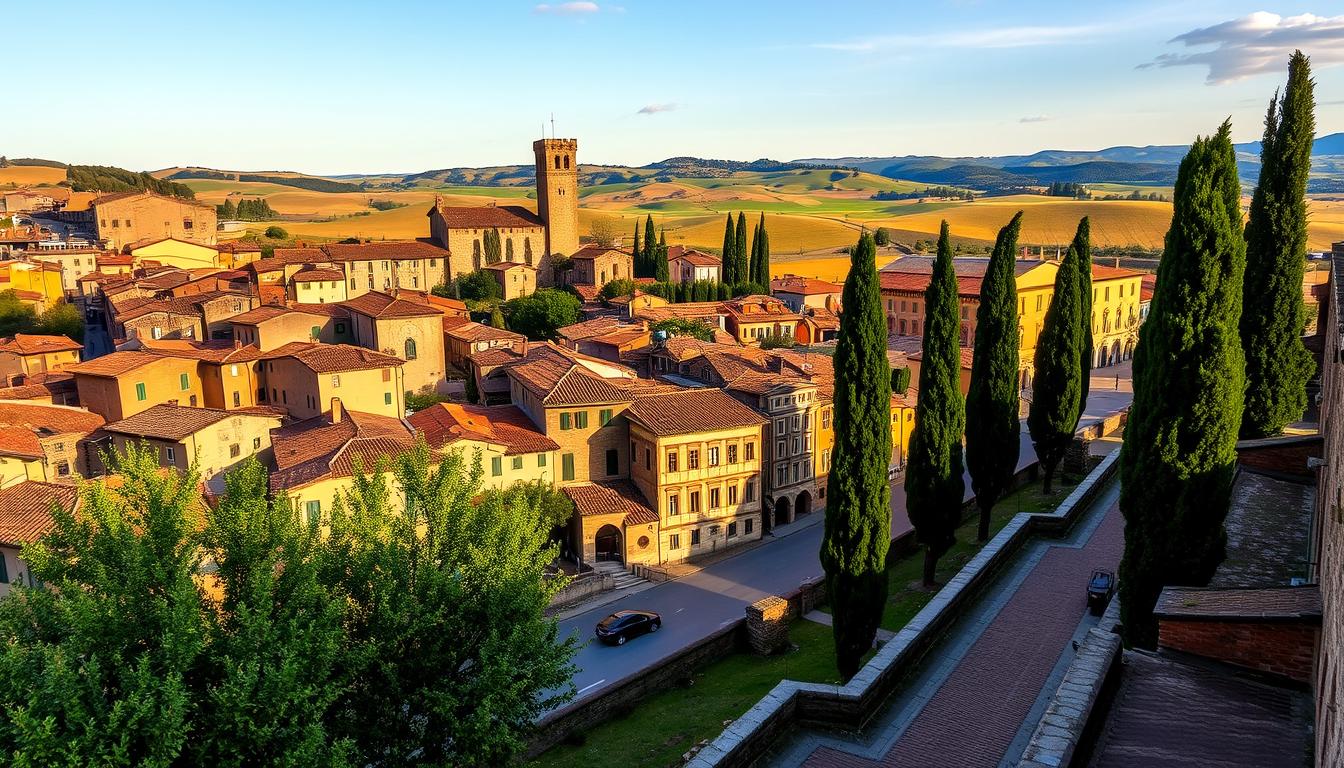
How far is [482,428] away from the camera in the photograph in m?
39.8

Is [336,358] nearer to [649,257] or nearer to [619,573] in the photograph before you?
[619,573]

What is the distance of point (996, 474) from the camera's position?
31297mm

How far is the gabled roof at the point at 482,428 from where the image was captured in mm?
37384

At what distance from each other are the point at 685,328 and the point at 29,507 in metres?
47.3

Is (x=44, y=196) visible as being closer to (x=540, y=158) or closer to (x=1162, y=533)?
(x=540, y=158)

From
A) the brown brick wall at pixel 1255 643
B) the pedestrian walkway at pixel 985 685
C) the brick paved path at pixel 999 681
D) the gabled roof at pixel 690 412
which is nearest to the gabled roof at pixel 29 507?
the gabled roof at pixel 690 412

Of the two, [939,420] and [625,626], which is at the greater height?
[939,420]

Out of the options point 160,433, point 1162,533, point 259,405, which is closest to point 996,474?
point 1162,533

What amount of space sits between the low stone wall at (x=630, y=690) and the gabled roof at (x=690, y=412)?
13.9 m

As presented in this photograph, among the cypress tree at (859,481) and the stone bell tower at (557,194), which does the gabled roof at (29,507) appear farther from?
the stone bell tower at (557,194)

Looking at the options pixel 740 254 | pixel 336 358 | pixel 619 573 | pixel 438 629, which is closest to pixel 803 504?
pixel 619 573

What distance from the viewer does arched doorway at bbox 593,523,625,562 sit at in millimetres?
39188

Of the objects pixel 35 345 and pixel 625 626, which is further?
pixel 35 345

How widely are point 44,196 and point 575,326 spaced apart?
118m
